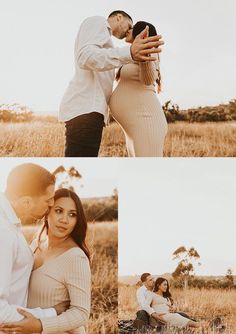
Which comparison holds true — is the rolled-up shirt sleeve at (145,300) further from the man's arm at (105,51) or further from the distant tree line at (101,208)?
the man's arm at (105,51)

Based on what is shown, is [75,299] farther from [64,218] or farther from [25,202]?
[25,202]

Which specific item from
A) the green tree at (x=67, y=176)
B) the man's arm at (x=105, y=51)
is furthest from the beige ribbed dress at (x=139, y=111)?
the green tree at (x=67, y=176)

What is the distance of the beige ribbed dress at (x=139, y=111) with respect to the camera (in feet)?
11.1

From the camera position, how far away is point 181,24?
3.56 meters

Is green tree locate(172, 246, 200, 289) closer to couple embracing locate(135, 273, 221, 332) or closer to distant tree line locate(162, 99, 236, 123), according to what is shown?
couple embracing locate(135, 273, 221, 332)

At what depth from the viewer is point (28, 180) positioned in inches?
127

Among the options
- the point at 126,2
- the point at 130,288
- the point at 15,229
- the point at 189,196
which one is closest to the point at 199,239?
the point at 189,196

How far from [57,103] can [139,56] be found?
2.22 feet

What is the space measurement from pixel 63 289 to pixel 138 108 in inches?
41.0

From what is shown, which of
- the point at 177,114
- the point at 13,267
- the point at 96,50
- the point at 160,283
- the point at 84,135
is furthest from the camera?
the point at 177,114

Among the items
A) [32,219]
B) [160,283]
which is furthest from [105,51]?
[160,283]

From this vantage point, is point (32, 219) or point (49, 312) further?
point (32, 219)

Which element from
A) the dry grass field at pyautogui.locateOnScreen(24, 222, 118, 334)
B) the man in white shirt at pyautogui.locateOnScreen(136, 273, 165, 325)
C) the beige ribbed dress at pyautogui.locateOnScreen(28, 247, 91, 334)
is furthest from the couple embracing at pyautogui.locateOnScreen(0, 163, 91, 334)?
the man in white shirt at pyautogui.locateOnScreen(136, 273, 165, 325)

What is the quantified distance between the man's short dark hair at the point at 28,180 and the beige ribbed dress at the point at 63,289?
1.19 feet
